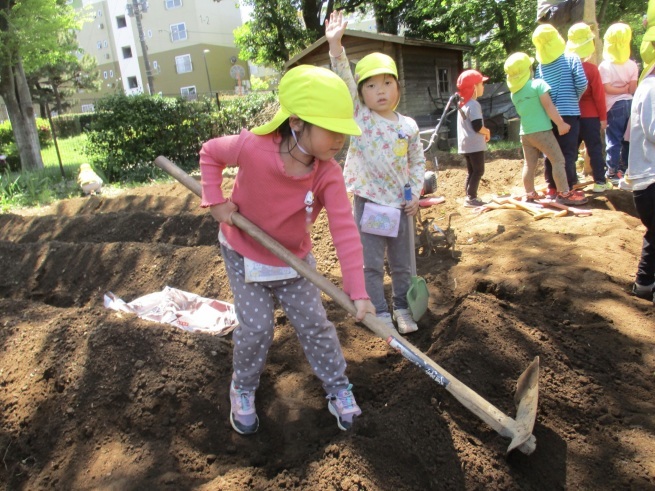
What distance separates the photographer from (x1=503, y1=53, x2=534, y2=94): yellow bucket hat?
A: 5238 mm

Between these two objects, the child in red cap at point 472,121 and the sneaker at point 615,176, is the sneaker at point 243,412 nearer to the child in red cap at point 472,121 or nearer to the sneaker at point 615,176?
the child in red cap at point 472,121

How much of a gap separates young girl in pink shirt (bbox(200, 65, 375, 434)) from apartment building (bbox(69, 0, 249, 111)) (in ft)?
119

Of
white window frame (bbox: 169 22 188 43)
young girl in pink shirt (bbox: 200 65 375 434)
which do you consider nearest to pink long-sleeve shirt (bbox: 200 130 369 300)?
young girl in pink shirt (bbox: 200 65 375 434)

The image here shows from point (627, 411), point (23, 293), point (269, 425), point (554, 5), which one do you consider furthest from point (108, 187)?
point (627, 411)

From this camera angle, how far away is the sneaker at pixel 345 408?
→ 2.35m

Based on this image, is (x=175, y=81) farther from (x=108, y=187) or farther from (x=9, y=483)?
(x=9, y=483)

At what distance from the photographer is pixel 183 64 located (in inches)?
1533

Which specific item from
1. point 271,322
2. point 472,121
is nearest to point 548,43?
point 472,121

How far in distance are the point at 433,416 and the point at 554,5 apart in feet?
21.0

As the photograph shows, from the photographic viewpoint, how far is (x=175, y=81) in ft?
129

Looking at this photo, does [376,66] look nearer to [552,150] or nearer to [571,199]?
[552,150]

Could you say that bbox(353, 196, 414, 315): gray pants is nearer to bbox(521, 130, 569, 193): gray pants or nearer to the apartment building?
bbox(521, 130, 569, 193): gray pants

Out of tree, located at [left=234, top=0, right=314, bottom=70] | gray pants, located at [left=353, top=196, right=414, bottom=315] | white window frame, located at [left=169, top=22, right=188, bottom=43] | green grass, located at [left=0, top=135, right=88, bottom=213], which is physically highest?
white window frame, located at [left=169, top=22, right=188, bottom=43]

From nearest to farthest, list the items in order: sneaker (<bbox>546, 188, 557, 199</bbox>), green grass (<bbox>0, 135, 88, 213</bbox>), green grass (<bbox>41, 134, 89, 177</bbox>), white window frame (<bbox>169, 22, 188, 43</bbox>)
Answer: sneaker (<bbox>546, 188, 557, 199</bbox>) < green grass (<bbox>0, 135, 88, 213</bbox>) < green grass (<bbox>41, 134, 89, 177</bbox>) < white window frame (<bbox>169, 22, 188, 43</bbox>)
